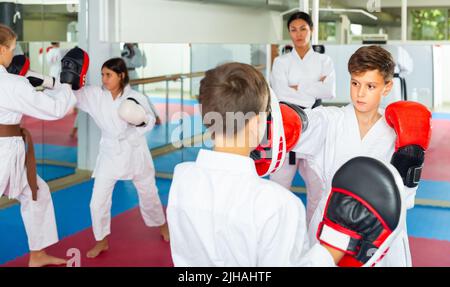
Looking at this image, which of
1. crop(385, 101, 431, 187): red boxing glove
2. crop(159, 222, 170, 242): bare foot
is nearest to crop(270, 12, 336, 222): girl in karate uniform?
crop(159, 222, 170, 242): bare foot

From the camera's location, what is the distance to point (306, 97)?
4840 millimetres

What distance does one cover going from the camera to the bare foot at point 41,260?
12.4 ft

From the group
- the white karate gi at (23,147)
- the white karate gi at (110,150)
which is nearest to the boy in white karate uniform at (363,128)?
the white karate gi at (23,147)

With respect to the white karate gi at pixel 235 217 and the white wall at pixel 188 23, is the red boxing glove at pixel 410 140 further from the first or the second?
the white wall at pixel 188 23

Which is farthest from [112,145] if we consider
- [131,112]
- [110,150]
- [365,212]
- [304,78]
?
[365,212]

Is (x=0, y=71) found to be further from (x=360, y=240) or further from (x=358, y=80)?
(x=360, y=240)

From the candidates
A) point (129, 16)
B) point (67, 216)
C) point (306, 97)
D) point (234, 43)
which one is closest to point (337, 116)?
point (306, 97)

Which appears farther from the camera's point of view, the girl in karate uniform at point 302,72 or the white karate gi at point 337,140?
the girl in karate uniform at point 302,72

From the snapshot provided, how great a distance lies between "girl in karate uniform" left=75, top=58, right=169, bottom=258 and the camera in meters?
4.14

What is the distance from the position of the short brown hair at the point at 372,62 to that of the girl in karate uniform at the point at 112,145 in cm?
195

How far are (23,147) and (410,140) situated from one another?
2.40 meters

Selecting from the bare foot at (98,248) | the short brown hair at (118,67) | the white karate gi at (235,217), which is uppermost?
the short brown hair at (118,67)

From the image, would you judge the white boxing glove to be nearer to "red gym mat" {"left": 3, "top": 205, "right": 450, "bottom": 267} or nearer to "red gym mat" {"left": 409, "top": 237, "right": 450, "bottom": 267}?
"red gym mat" {"left": 3, "top": 205, "right": 450, "bottom": 267}

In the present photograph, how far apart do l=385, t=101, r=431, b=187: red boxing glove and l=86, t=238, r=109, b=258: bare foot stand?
2403 mm
